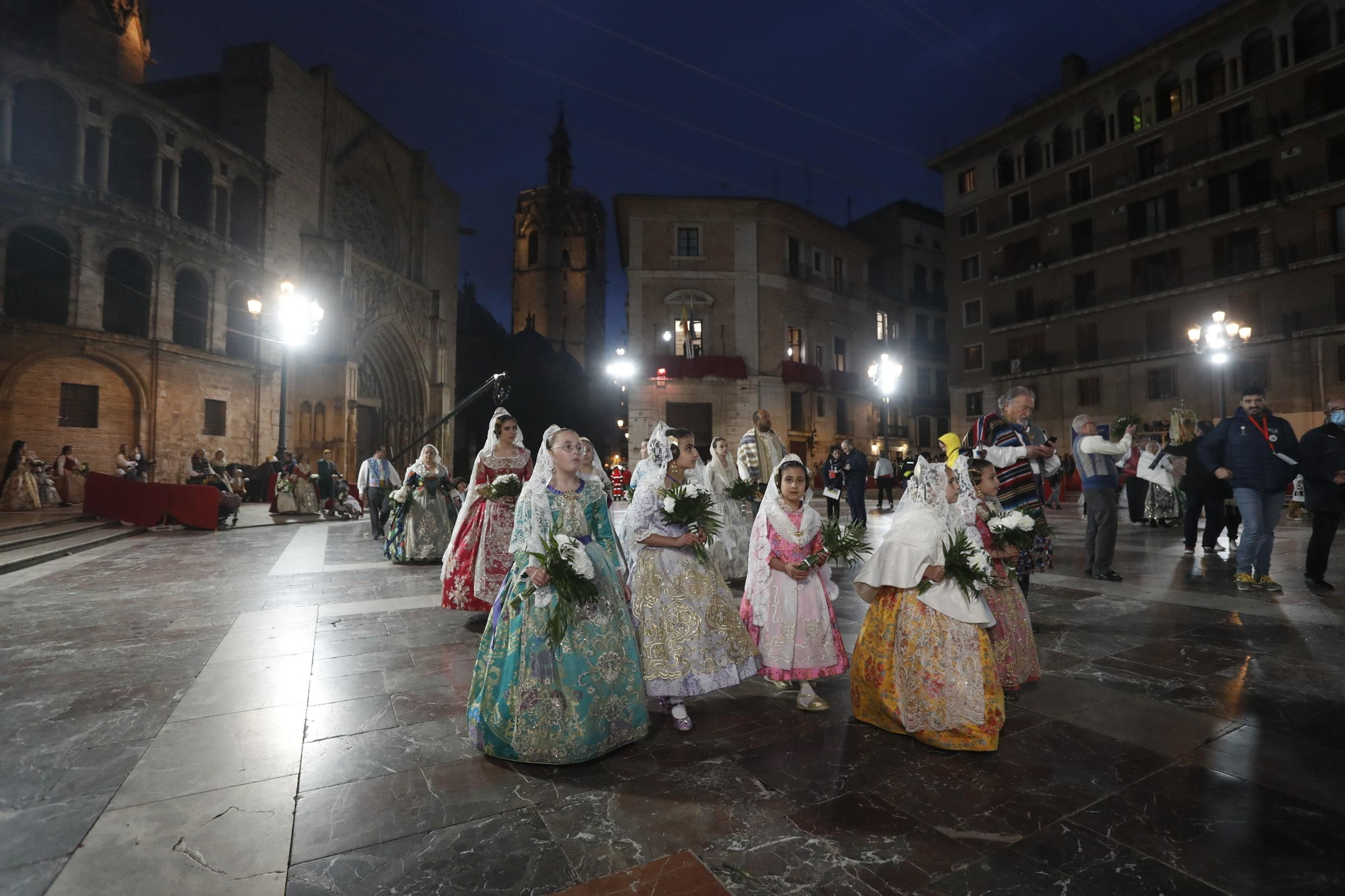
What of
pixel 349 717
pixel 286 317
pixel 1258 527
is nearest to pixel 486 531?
pixel 349 717

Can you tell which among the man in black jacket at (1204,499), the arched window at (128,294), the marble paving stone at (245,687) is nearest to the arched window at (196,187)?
the arched window at (128,294)

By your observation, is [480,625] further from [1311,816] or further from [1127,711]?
[1311,816]

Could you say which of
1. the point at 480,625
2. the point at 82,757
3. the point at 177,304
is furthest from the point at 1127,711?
the point at 177,304

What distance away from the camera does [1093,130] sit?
Answer: 30828 mm

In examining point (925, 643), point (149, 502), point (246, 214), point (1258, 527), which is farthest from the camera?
point (246, 214)

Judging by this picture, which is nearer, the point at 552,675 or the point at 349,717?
the point at 552,675

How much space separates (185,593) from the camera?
7055mm

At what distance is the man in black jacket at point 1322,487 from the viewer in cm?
646

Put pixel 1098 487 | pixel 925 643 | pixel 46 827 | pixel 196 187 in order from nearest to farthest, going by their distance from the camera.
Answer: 1. pixel 46 827
2. pixel 925 643
3. pixel 1098 487
4. pixel 196 187

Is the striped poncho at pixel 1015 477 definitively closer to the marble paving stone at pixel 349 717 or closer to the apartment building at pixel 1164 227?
the marble paving stone at pixel 349 717

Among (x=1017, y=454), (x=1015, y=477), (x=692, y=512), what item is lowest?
(x=692, y=512)

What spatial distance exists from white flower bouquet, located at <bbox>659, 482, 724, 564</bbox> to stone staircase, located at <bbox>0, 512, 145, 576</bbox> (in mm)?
9536

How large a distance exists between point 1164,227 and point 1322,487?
93.2ft

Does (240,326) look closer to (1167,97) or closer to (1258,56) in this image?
(1167,97)
